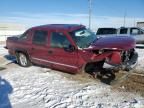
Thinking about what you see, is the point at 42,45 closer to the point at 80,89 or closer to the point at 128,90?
the point at 80,89

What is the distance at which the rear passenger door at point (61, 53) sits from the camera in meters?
7.20

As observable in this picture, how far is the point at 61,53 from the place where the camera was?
24.5 feet

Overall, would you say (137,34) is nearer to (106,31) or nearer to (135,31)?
(135,31)

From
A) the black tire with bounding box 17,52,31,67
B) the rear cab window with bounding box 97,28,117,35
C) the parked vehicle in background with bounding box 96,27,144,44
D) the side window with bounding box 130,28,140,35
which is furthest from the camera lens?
the side window with bounding box 130,28,140,35

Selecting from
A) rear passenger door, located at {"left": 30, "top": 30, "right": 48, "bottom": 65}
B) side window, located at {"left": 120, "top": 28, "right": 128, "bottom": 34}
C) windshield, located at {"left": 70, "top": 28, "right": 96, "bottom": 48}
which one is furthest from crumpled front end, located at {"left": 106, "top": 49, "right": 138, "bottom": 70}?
side window, located at {"left": 120, "top": 28, "right": 128, "bottom": 34}

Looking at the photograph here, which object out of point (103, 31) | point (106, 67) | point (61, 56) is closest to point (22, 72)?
point (61, 56)

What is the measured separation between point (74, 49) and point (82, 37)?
0.70m

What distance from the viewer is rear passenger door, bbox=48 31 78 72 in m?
7.20

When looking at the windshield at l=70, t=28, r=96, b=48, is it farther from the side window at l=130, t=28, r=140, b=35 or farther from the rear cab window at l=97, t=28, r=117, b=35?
the side window at l=130, t=28, r=140, b=35

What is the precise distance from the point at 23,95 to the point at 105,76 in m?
2.93

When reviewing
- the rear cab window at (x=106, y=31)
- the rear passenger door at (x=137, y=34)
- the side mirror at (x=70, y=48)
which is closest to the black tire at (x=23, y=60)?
the side mirror at (x=70, y=48)

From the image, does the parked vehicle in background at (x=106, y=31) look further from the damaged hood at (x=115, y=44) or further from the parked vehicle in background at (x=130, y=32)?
the damaged hood at (x=115, y=44)

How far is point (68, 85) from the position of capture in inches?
266

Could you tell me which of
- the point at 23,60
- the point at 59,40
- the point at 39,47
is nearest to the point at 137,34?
the point at 23,60
